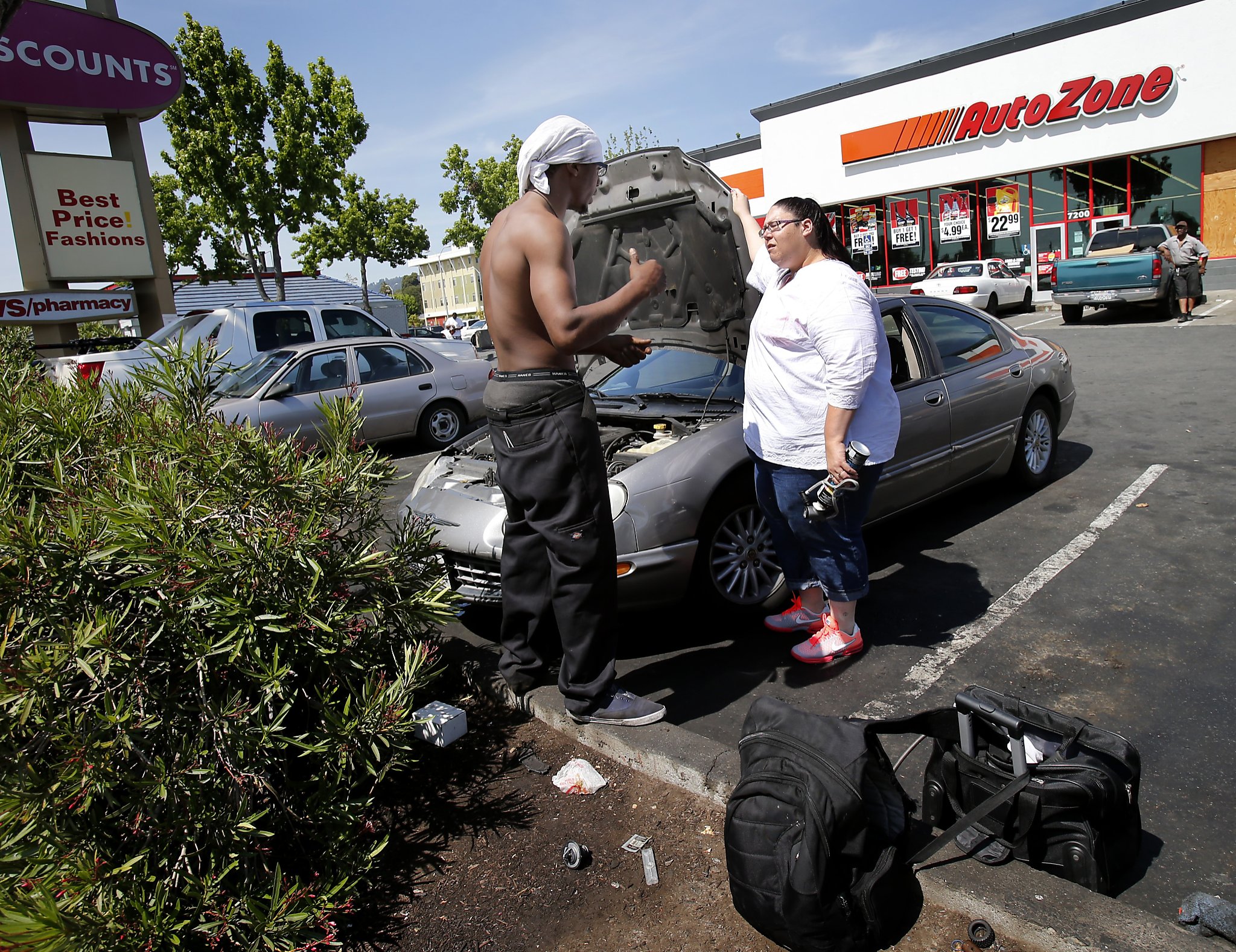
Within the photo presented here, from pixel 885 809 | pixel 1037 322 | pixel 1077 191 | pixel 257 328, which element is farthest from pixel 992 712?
pixel 1077 191

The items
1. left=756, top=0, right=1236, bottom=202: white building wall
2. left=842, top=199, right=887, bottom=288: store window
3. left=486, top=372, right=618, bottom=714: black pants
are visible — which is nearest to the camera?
left=486, top=372, right=618, bottom=714: black pants

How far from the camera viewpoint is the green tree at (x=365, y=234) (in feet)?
92.8

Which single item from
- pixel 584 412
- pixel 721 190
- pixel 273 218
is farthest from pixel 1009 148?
pixel 584 412

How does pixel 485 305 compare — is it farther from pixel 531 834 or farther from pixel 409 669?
pixel 531 834

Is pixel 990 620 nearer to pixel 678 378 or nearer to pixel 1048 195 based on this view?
A: pixel 678 378

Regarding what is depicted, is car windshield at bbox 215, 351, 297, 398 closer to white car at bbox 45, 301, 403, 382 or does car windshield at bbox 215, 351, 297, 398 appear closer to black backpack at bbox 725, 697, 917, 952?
white car at bbox 45, 301, 403, 382

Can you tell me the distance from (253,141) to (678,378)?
964 inches

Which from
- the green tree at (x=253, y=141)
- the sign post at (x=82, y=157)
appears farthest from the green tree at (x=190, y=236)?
the sign post at (x=82, y=157)

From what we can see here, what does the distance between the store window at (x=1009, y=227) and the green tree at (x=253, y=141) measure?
64.7ft

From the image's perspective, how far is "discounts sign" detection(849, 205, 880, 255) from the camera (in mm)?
27938

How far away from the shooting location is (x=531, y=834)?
2586 millimetres

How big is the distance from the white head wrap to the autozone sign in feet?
80.5

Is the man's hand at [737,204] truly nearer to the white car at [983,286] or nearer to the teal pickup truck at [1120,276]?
the teal pickup truck at [1120,276]

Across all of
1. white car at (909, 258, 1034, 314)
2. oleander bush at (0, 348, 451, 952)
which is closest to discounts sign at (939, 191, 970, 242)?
white car at (909, 258, 1034, 314)
